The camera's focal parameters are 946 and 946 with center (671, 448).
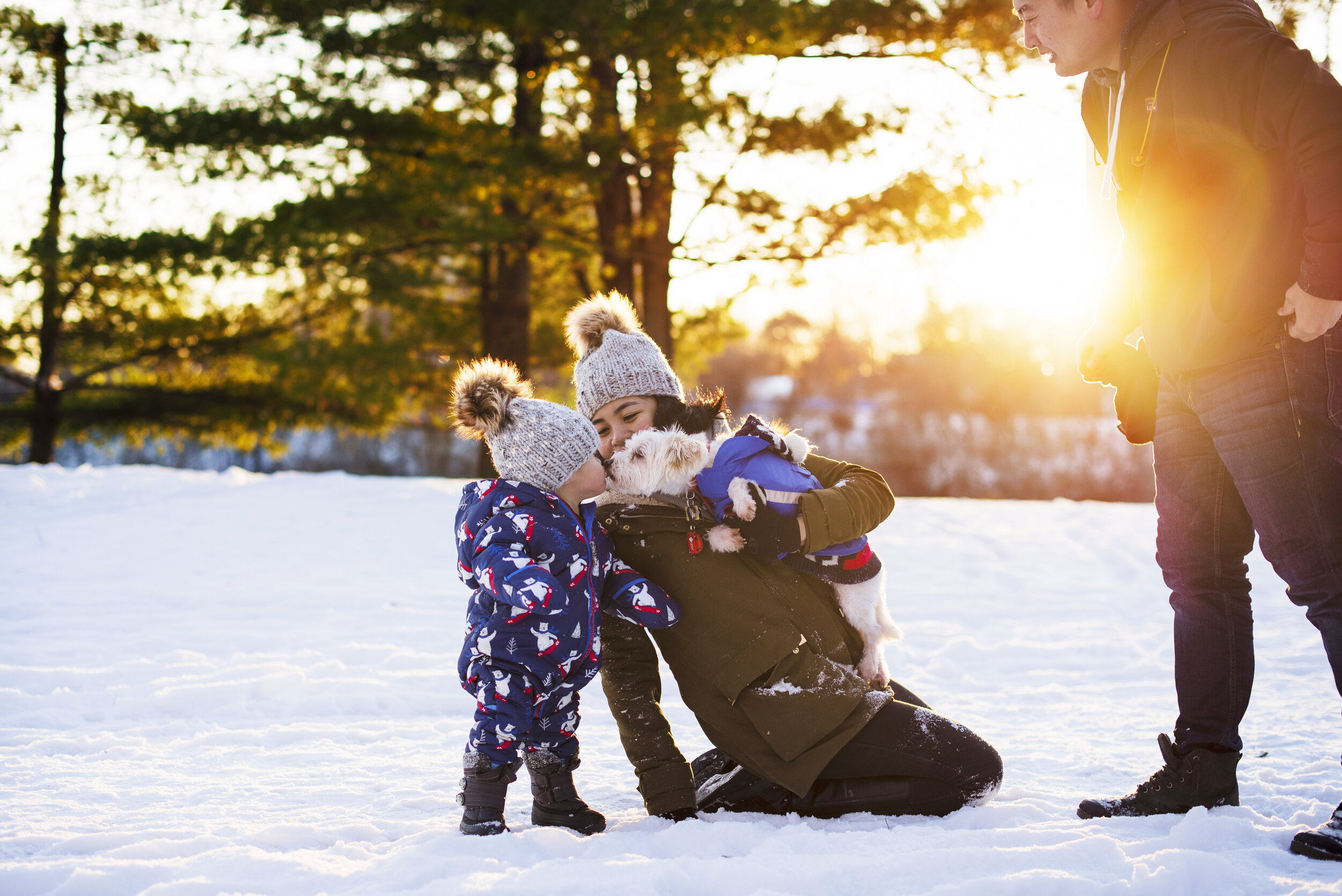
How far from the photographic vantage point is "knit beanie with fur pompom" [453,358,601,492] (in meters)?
2.37

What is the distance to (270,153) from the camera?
1095 cm

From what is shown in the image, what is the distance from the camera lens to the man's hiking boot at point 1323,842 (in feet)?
6.31

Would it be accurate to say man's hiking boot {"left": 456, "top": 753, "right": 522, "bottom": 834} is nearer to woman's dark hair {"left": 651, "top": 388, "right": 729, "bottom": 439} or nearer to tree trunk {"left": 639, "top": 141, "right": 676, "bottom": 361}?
woman's dark hair {"left": 651, "top": 388, "right": 729, "bottom": 439}

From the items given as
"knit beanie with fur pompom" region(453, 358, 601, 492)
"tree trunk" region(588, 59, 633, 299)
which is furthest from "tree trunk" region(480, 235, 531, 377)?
"knit beanie with fur pompom" region(453, 358, 601, 492)

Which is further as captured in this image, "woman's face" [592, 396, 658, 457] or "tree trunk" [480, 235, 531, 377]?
"tree trunk" [480, 235, 531, 377]

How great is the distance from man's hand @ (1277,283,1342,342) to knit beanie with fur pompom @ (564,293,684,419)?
1.48m

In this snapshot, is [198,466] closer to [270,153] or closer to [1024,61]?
[270,153]

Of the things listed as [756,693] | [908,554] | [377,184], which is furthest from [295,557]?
[377,184]

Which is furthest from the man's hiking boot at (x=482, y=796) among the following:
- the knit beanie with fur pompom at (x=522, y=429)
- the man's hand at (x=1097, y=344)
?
the man's hand at (x=1097, y=344)

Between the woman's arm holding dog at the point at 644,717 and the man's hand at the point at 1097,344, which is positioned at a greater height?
the man's hand at the point at 1097,344

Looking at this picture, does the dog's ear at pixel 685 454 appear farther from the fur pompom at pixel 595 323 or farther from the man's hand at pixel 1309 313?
the man's hand at pixel 1309 313

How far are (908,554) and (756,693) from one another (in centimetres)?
492

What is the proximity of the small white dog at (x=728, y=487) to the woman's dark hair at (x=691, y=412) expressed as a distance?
0.06 meters

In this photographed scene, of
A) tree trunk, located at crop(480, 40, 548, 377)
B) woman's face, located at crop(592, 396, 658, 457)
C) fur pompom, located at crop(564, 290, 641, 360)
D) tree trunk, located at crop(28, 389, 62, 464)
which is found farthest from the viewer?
tree trunk, located at crop(28, 389, 62, 464)
